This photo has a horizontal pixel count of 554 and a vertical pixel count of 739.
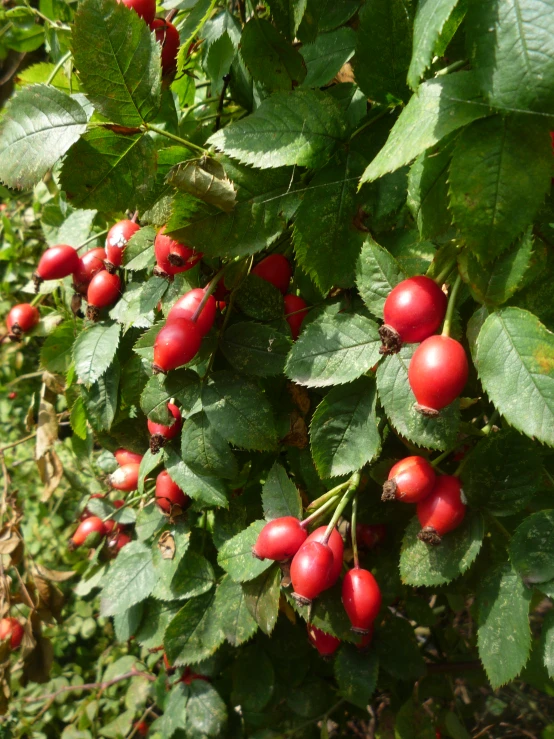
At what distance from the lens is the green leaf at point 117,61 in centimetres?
79

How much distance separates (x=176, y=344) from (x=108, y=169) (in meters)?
0.29

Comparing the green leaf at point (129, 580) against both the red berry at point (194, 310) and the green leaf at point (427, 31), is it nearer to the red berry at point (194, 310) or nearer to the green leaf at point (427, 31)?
the red berry at point (194, 310)

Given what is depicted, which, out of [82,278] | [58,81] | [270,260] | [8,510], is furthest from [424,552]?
[8,510]

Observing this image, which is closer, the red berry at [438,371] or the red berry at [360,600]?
the red berry at [438,371]

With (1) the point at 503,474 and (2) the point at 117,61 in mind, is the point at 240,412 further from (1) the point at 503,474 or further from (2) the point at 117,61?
(2) the point at 117,61

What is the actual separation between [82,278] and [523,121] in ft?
3.27

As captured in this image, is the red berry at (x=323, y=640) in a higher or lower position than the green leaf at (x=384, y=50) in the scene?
lower

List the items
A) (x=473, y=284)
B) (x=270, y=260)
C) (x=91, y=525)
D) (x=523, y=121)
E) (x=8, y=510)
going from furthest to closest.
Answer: (x=8, y=510)
(x=91, y=525)
(x=270, y=260)
(x=473, y=284)
(x=523, y=121)

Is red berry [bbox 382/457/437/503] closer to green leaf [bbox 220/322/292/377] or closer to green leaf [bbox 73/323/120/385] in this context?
green leaf [bbox 220/322/292/377]

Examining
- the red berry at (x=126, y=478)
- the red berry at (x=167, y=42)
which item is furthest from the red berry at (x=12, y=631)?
the red berry at (x=167, y=42)

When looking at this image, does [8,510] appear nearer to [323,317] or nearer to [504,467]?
[323,317]

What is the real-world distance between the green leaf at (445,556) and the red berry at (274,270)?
0.50 metres

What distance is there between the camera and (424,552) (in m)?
0.87

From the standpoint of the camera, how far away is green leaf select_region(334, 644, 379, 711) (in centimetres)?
117
